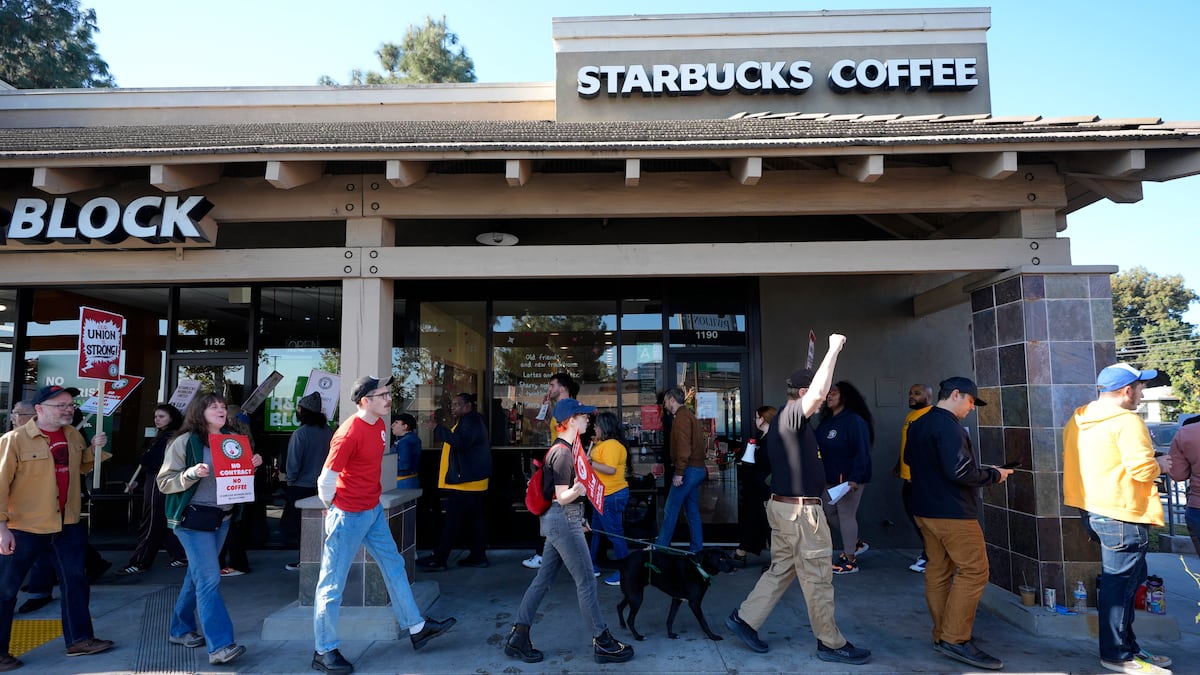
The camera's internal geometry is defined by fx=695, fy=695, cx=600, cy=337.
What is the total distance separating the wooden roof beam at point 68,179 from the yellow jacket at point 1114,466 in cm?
761

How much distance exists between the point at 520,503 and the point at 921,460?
455 cm

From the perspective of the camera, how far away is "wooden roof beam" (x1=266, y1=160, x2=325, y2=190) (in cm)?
528

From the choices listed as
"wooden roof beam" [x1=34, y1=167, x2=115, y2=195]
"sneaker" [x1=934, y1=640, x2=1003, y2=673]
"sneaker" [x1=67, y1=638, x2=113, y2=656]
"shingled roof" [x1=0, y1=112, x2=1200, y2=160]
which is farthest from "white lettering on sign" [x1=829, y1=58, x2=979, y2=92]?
"sneaker" [x1=67, y1=638, x2=113, y2=656]

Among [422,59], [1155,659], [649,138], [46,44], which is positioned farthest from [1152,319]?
[46,44]

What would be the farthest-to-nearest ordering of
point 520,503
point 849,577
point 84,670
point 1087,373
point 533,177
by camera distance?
point 520,503 → point 849,577 → point 533,177 → point 1087,373 → point 84,670

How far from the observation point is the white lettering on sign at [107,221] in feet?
17.8

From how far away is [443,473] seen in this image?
688cm

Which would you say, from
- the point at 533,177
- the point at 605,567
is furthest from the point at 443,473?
the point at 533,177

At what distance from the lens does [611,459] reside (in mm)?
5941

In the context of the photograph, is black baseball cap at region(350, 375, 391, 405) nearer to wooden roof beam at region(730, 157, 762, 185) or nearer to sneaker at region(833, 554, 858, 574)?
wooden roof beam at region(730, 157, 762, 185)

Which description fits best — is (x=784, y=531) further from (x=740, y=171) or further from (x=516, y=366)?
(x=516, y=366)

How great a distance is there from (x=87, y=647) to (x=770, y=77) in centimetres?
836

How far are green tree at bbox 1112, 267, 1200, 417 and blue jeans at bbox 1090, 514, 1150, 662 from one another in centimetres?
5458

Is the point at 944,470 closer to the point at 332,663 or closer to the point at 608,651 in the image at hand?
the point at 608,651
